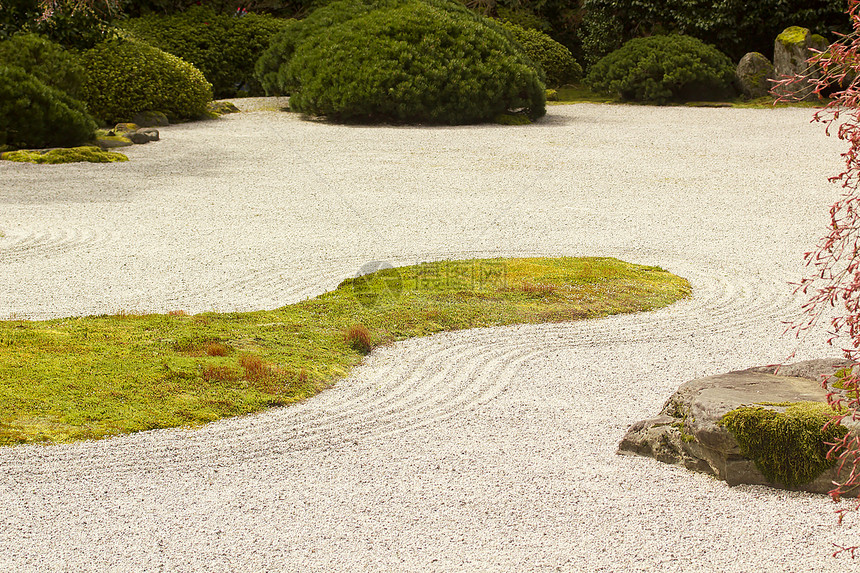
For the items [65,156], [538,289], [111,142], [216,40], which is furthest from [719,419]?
[216,40]

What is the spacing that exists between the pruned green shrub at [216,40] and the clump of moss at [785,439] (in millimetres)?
15969

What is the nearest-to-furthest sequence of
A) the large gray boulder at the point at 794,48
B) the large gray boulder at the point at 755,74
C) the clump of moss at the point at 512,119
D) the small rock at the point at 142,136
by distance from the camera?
1. the small rock at the point at 142,136
2. the clump of moss at the point at 512,119
3. the large gray boulder at the point at 794,48
4. the large gray boulder at the point at 755,74

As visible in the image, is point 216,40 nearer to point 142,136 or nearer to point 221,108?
point 221,108

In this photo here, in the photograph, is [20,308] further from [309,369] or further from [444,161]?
[444,161]

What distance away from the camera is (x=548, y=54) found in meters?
20.4

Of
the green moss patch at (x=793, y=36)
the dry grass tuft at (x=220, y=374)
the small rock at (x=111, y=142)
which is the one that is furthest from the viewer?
the green moss patch at (x=793, y=36)

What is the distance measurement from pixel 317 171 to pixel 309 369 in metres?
6.82

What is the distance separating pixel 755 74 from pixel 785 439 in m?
16.3

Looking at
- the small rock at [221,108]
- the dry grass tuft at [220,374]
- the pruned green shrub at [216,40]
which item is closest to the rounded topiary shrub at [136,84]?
the small rock at [221,108]

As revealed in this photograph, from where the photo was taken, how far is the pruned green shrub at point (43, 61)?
12891mm

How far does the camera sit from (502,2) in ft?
75.8

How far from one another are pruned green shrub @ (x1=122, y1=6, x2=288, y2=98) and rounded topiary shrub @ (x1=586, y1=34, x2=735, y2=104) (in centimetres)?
718

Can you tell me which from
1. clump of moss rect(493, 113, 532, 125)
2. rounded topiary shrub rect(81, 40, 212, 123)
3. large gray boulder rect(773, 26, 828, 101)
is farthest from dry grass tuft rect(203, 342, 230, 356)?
large gray boulder rect(773, 26, 828, 101)

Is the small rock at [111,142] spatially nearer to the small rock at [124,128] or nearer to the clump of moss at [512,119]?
the small rock at [124,128]
